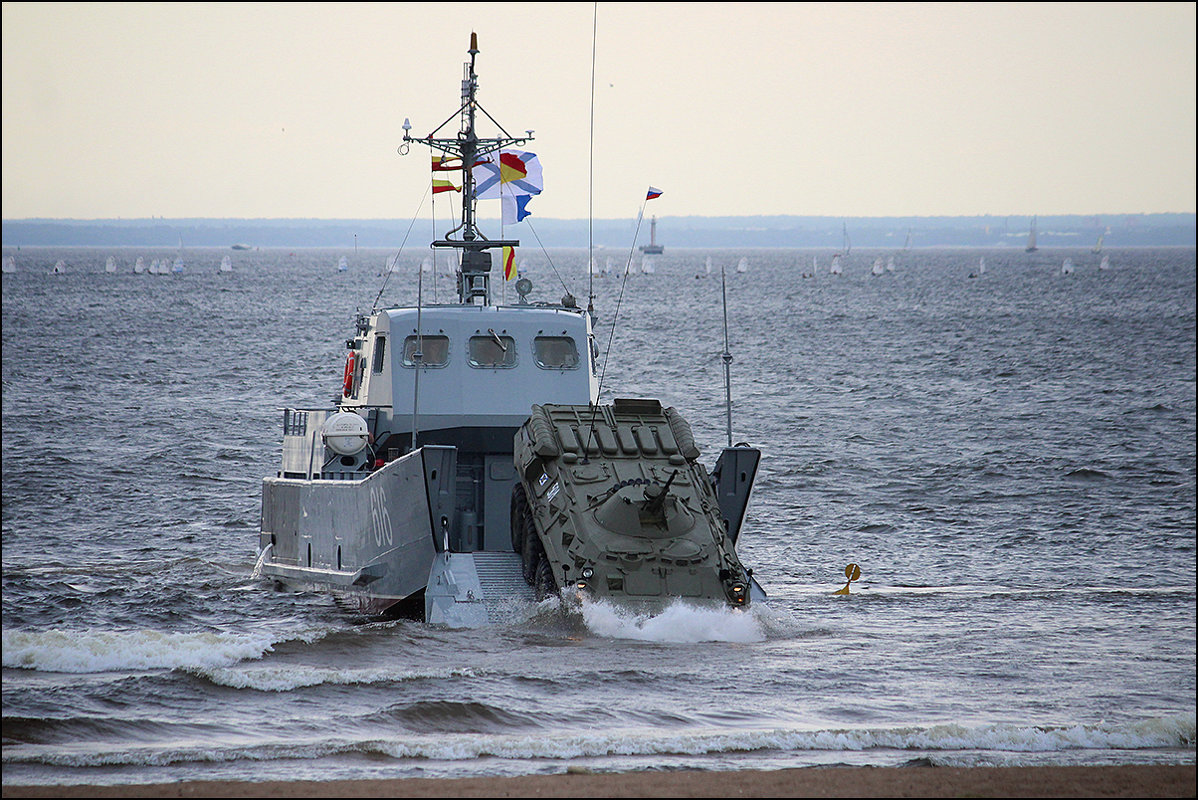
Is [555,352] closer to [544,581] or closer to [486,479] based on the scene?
[486,479]

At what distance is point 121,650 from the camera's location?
1234cm

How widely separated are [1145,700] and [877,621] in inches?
153

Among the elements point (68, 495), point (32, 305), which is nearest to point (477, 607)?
point (68, 495)

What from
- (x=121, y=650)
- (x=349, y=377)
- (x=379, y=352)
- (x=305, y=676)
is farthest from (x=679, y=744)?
(x=349, y=377)

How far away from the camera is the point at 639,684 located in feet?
38.1

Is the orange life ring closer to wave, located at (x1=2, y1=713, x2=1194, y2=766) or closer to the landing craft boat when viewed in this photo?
the landing craft boat

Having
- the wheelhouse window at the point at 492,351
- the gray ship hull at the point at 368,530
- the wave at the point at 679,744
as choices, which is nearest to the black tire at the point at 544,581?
the gray ship hull at the point at 368,530

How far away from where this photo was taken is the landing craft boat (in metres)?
13.2

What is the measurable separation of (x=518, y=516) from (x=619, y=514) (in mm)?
1630

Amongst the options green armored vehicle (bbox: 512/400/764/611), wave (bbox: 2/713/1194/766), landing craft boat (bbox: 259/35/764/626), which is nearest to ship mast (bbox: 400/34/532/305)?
landing craft boat (bbox: 259/35/764/626)

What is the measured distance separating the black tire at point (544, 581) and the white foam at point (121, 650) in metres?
2.75

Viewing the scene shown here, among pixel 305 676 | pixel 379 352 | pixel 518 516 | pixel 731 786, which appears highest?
pixel 379 352

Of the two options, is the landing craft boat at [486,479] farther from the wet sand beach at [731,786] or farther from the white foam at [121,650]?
the wet sand beach at [731,786]

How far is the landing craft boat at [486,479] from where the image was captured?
13211 mm
